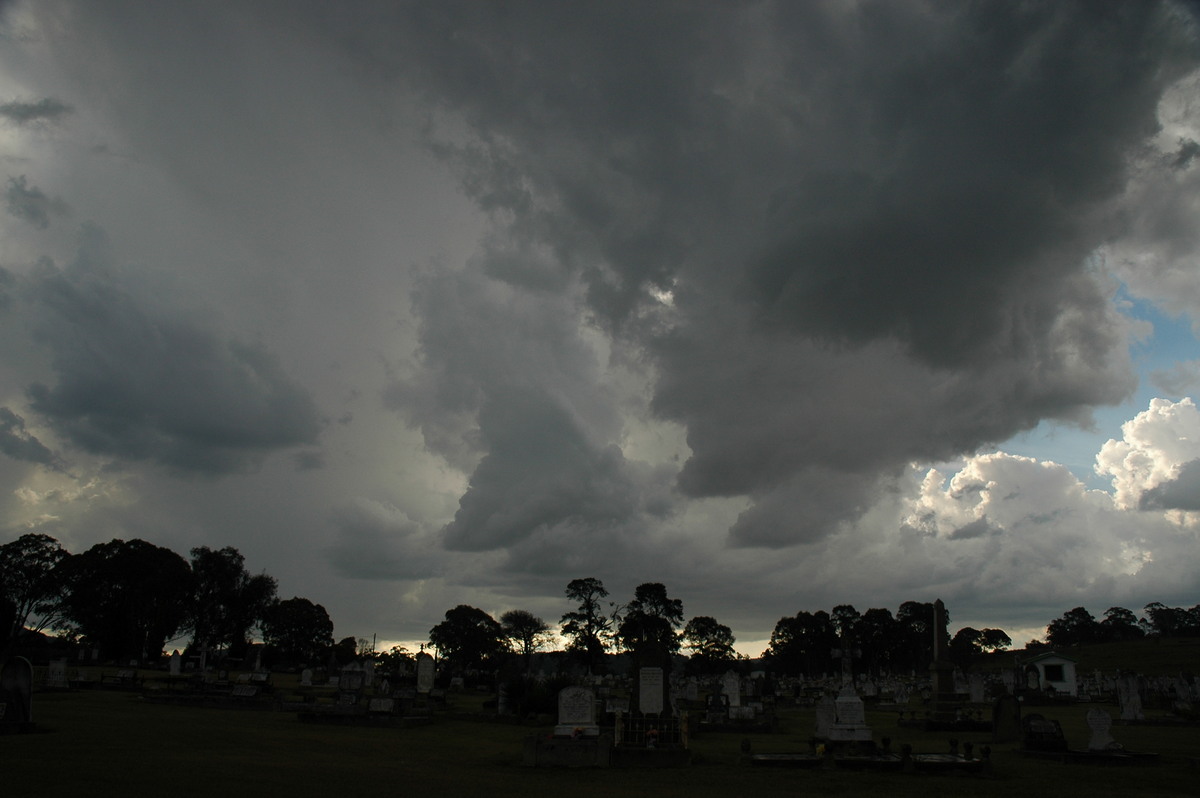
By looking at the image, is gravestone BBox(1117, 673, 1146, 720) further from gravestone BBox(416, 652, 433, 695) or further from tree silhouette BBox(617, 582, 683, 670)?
tree silhouette BBox(617, 582, 683, 670)

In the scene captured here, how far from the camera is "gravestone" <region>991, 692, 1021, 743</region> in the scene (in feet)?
75.0

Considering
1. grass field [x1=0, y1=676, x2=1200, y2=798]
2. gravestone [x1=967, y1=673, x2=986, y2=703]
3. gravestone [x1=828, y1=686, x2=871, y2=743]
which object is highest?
gravestone [x1=828, y1=686, x2=871, y2=743]

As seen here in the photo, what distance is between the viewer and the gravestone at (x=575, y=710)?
17.7 metres

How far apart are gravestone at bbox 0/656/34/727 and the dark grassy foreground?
744 millimetres

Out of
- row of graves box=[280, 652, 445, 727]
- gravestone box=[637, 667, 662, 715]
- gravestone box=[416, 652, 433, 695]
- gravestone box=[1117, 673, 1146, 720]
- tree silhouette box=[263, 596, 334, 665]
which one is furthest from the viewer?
tree silhouette box=[263, 596, 334, 665]

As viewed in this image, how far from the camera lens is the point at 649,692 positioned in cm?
1931

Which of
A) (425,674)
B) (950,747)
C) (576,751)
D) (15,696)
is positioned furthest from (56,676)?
(950,747)

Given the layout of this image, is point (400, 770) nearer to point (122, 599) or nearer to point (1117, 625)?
point (122, 599)

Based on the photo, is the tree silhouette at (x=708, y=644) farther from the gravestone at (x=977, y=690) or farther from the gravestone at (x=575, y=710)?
the gravestone at (x=575, y=710)

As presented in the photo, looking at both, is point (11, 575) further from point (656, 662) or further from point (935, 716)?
point (935, 716)

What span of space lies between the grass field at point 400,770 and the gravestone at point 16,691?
27.4 inches

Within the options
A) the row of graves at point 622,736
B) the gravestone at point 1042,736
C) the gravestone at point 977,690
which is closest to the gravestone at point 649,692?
the row of graves at point 622,736

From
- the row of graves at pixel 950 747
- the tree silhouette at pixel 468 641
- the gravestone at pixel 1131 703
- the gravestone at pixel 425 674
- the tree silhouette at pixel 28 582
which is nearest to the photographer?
the row of graves at pixel 950 747

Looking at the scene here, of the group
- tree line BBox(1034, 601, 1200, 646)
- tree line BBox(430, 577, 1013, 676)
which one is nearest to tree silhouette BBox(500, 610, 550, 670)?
tree line BBox(430, 577, 1013, 676)
